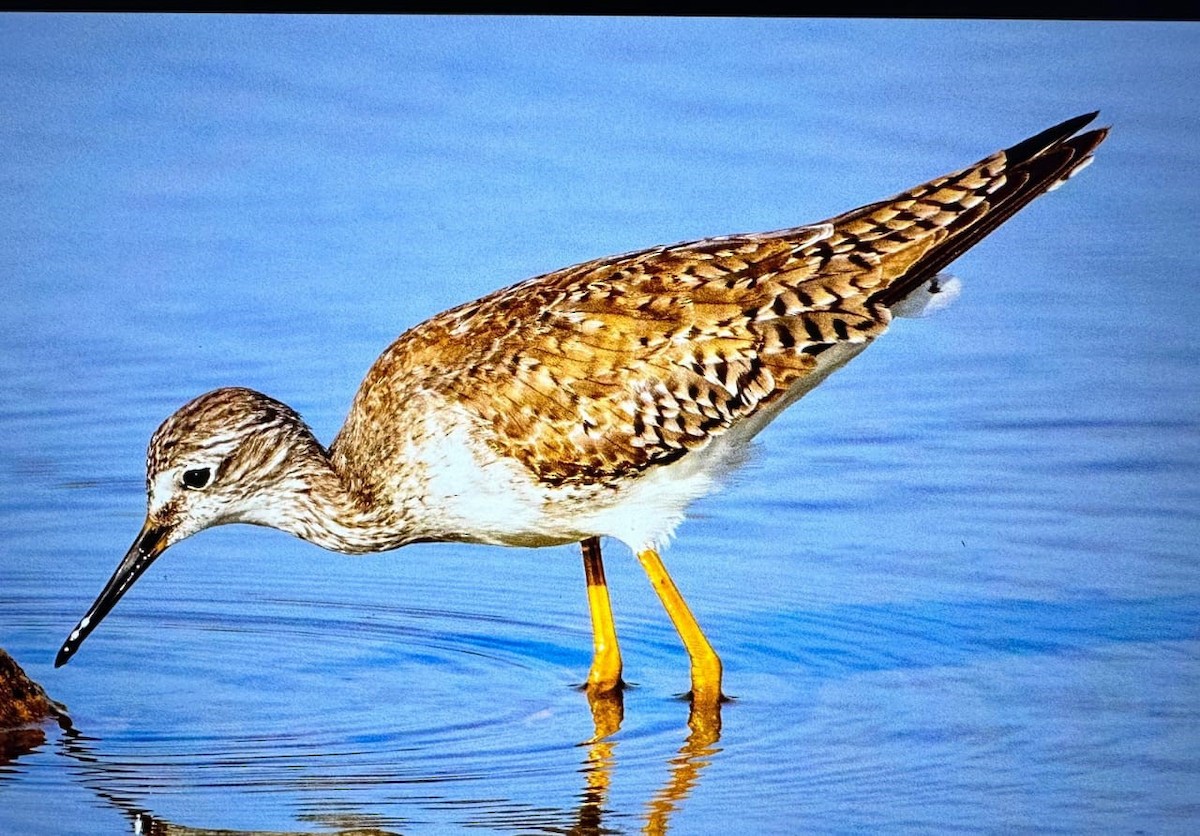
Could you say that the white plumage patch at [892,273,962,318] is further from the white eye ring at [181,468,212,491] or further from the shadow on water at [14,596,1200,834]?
the white eye ring at [181,468,212,491]

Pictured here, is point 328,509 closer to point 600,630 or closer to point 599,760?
point 600,630

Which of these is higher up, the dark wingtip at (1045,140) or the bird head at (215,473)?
the dark wingtip at (1045,140)

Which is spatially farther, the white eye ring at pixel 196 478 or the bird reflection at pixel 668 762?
the white eye ring at pixel 196 478

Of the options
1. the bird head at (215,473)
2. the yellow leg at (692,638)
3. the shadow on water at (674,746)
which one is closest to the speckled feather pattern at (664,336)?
the bird head at (215,473)

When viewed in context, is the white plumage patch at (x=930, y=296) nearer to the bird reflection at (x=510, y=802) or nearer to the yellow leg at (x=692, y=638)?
the yellow leg at (x=692, y=638)

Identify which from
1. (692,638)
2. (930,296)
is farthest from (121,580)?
(930,296)

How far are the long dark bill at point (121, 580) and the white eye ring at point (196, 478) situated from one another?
228 mm

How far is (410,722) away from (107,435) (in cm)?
376

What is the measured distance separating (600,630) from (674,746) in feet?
3.75

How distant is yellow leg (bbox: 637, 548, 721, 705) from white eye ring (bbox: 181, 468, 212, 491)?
1.92 metres

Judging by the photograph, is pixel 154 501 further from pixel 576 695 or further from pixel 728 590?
pixel 728 590

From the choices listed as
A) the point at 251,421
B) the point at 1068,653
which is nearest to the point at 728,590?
the point at 1068,653

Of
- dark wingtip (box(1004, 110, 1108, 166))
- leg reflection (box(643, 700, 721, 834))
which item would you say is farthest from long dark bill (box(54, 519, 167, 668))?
dark wingtip (box(1004, 110, 1108, 166))

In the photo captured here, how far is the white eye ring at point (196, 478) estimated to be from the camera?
930cm
